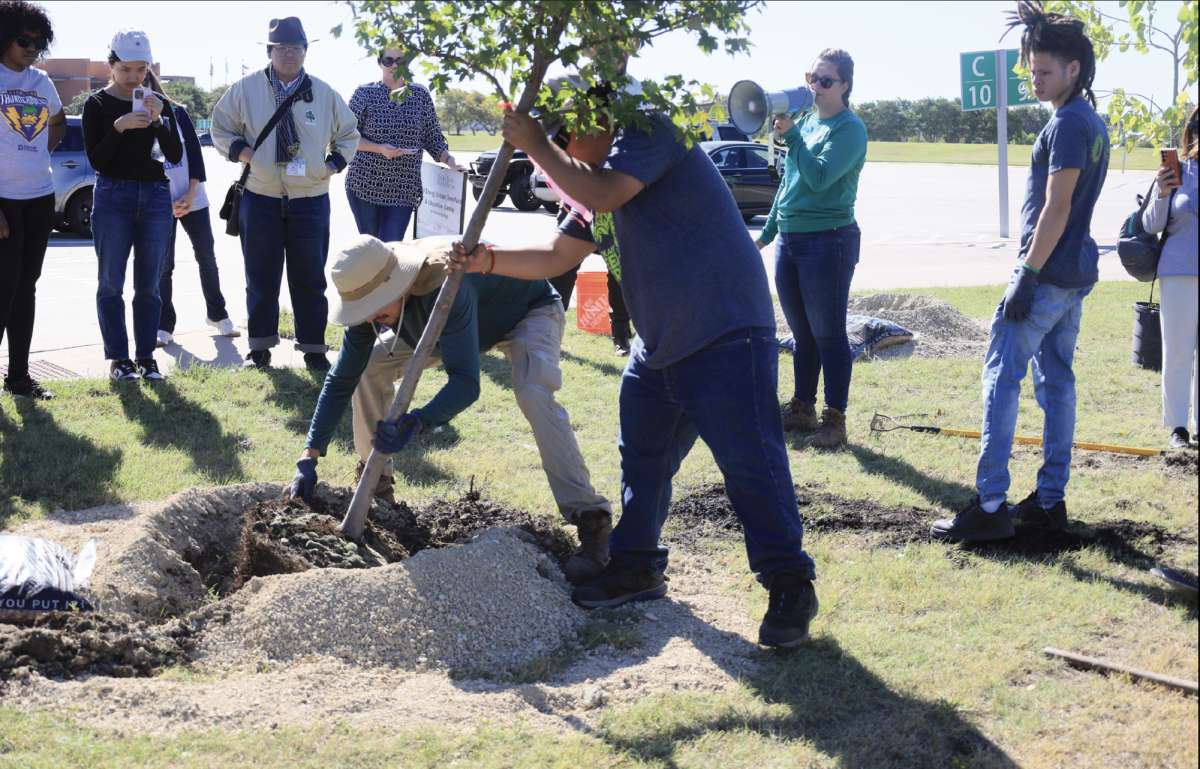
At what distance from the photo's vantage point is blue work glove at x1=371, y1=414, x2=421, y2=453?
12.2 feet

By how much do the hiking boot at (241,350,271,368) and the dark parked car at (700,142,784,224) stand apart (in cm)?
1281

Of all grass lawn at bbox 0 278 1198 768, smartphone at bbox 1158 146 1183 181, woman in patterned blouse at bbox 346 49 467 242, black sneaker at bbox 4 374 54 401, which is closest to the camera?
grass lawn at bbox 0 278 1198 768

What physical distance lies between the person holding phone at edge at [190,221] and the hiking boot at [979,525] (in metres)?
5.41

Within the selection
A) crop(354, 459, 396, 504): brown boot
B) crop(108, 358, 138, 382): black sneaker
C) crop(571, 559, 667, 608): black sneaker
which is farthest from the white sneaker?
crop(571, 559, 667, 608): black sneaker

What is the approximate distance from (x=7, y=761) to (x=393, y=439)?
→ 1.53 metres

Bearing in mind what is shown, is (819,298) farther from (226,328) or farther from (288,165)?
(226,328)

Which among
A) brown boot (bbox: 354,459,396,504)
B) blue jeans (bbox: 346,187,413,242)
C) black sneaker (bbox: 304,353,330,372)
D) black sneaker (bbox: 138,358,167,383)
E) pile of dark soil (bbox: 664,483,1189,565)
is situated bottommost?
pile of dark soil (bbox: 664,483,1189,565)

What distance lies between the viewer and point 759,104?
19.4 feet

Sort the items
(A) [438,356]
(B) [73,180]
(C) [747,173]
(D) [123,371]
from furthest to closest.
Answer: (C) [747,173], (B) [73,180], (D) [123,371], (A) [438,356]

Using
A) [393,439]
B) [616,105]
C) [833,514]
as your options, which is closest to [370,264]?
[393,439]

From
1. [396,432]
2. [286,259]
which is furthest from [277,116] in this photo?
[396,432]

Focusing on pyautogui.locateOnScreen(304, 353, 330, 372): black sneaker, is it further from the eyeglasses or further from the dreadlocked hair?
the dreadlocked hair

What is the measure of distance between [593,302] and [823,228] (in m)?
3.60

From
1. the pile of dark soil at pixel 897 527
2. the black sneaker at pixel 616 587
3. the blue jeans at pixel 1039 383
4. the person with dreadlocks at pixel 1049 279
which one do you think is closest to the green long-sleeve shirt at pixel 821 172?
the person with dreadlocks at pixel 1049 279
